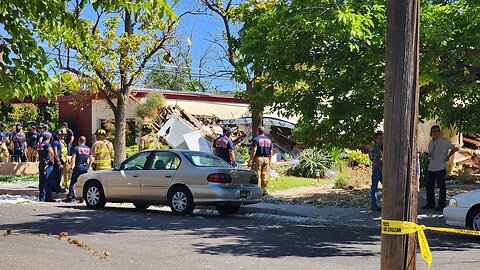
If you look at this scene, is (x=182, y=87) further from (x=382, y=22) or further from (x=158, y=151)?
(x=382, y=22)

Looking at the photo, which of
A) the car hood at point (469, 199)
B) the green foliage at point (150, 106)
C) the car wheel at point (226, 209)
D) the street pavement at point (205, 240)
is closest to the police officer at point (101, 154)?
the street pavement at point (205, 240)

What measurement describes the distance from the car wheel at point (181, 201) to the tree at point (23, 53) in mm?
8033

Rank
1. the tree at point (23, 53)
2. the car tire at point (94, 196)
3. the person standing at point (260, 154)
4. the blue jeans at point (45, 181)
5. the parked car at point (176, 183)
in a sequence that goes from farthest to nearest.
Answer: the blue jeans at point (45, 181)
the person standing at point (260, 154)
the car tire at point (94, 196)
the parked car at point (176, 183)
the tree at point (23, 53)

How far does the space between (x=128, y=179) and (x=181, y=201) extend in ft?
4.95

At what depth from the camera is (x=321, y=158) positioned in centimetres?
2150

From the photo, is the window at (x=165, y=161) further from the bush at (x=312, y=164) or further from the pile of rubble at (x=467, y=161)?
the pile of rubble at (x=467, y=161)

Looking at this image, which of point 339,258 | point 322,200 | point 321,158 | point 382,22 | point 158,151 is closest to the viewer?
point 339,258

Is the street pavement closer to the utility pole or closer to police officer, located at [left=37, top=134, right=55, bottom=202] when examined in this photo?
police officer, located at [left=37, top=134, right=55, bottom=202]

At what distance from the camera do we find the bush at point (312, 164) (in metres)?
21.0

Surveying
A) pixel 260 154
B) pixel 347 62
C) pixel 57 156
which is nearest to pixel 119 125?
pixel 57 156

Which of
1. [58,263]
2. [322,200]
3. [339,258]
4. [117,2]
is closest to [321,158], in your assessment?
[322,200]

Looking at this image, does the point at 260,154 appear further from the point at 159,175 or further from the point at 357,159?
the point at 357,159

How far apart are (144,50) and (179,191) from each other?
25.7ft

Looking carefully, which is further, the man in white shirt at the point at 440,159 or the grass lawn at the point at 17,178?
the grass lawn at the point at 17,178
